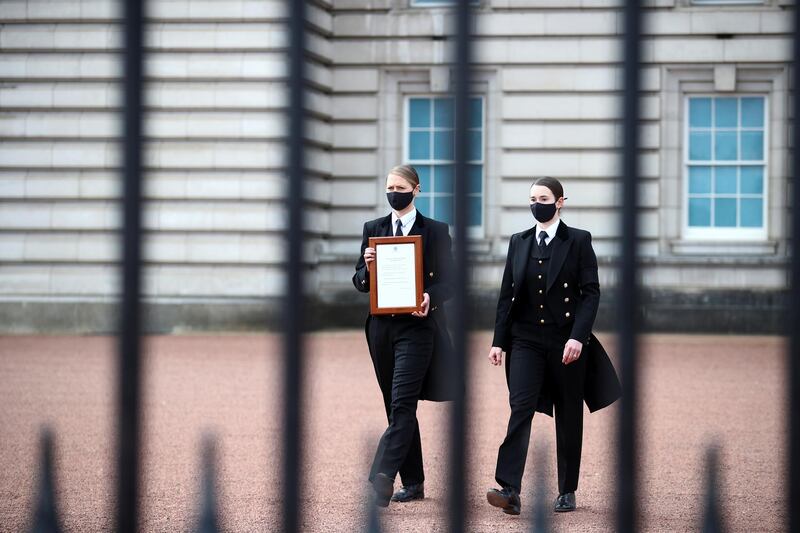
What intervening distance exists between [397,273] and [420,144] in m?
13.2

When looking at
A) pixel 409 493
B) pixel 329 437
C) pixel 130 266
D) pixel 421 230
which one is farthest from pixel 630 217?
pixel 329 437

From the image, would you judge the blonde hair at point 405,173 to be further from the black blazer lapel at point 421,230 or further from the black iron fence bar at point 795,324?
the black iron fence bar at point 795,324

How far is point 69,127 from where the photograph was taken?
51.1 feet

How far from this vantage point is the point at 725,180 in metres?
17.6

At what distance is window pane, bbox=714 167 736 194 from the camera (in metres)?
17.5

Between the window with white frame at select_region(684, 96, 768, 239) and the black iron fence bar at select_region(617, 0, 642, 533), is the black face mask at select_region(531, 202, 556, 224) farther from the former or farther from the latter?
the window with white frame at select_region(684, 96, 768, 239)

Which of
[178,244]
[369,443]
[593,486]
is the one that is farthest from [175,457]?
[178,244]

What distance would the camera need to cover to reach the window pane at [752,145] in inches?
688

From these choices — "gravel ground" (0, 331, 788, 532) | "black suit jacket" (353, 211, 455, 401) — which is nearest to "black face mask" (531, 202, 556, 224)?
"black suit jacket" (353, 211, 455, 401)

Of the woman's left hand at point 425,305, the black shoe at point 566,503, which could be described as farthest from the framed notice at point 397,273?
the black shoe at point 566,503

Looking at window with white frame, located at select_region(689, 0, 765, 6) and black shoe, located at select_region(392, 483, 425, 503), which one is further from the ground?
window with white frame, located at select_region(689, 0, 765, 6)

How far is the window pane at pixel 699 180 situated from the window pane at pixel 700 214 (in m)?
0.19

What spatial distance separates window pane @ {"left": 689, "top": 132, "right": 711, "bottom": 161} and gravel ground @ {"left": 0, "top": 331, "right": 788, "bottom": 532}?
4406mm

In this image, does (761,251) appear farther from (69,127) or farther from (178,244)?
Result: (69,127)
